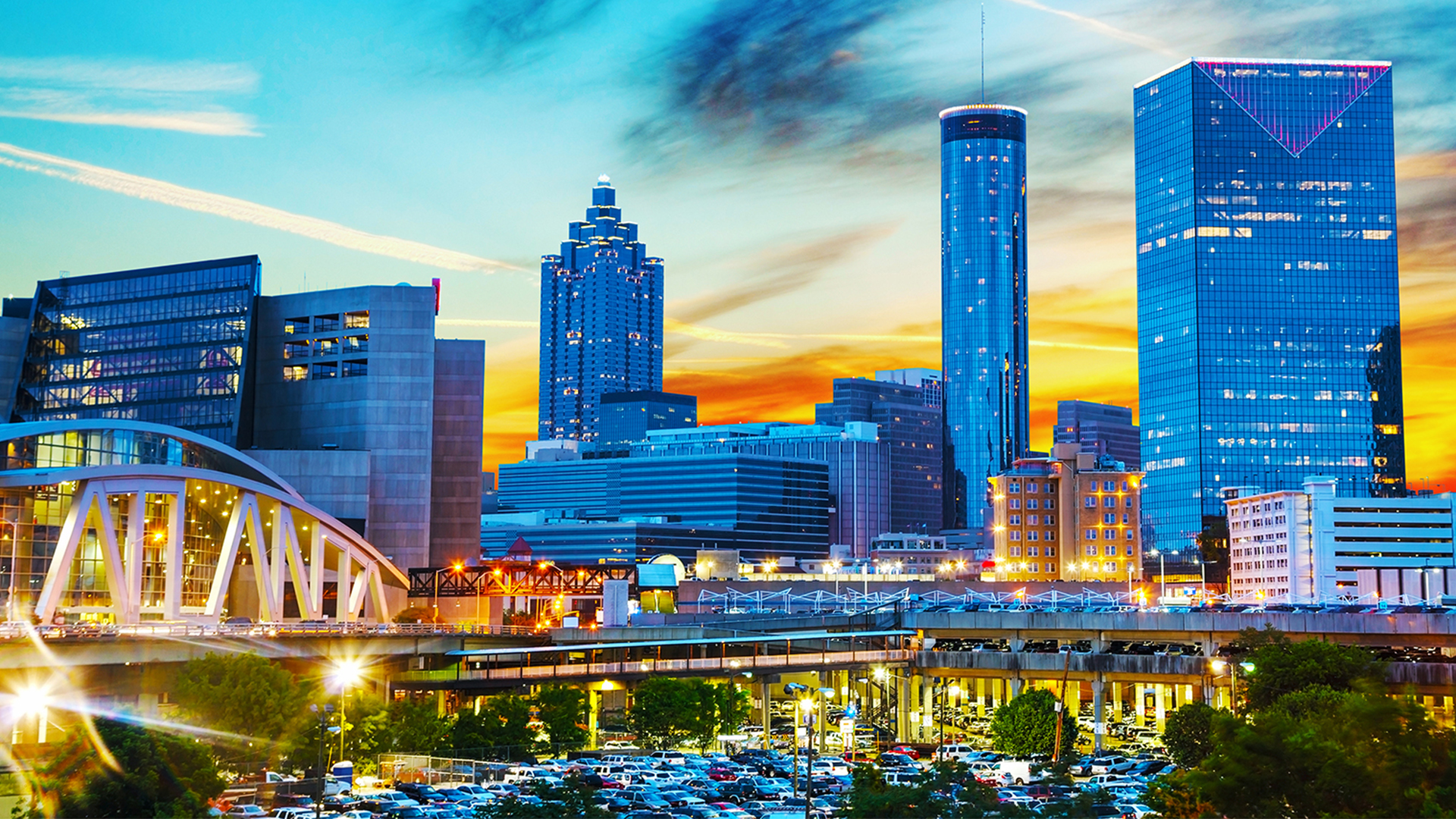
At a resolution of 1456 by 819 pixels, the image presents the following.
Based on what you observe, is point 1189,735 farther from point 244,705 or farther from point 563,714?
point 244,705

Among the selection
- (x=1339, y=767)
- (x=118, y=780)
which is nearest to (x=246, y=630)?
(x=118, y=780)

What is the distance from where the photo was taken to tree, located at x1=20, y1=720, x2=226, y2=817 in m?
60.9

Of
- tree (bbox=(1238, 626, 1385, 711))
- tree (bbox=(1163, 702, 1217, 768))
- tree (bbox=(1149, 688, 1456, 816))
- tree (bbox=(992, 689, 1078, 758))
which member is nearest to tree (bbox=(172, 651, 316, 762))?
tree (bbox=(992, 689, 1078, 758))

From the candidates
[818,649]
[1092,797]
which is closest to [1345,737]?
[1092,797]

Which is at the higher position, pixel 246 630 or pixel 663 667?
pixel 246 630

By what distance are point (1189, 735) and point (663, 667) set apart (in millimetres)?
53600

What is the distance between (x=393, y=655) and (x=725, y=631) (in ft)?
127

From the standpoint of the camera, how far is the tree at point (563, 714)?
123125 millimetres

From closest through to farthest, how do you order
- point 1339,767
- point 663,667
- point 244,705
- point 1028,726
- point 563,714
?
point 1339,767 → point 244,705 → point 563,714 → point 1028,726 → point 663,667

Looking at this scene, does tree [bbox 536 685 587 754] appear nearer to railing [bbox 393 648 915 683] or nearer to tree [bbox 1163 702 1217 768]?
railing [bbox 393 648 915 683]

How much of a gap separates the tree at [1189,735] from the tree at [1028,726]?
1185 centimetres

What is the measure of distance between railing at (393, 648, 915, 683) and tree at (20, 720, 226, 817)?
71.0 metres

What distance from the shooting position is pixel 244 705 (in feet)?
319

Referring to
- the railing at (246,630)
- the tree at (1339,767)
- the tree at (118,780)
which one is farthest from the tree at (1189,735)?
the railing at (246,630)
